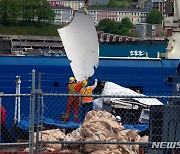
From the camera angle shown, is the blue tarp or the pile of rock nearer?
the pile of rock

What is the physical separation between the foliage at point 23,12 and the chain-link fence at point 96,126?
12753cm

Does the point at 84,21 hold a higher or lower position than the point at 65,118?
higher

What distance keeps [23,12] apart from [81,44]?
129 metres

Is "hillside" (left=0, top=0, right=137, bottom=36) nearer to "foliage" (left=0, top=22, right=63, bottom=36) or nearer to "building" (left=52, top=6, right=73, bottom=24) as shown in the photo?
"foliage" (left=0, top=22, right=63, bottom=36)

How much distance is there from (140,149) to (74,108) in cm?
490

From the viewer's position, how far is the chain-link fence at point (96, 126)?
10.9 metres

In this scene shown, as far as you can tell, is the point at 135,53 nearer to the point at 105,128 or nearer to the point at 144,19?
the point at 105,128

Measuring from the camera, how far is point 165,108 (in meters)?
11.1

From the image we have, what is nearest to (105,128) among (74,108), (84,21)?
(74,108)

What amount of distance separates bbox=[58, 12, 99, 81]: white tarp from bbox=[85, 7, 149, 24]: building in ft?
504

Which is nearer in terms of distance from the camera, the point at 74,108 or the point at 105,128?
the point at 105,128

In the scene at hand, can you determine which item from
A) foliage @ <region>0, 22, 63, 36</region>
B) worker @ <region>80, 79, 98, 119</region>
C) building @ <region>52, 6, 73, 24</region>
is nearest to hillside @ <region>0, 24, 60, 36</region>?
foliage @ <region>0, 22, 63, 36</region>

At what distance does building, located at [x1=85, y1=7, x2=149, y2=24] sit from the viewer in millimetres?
175913

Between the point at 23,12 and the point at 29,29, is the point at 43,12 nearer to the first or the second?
the point at 23,12
